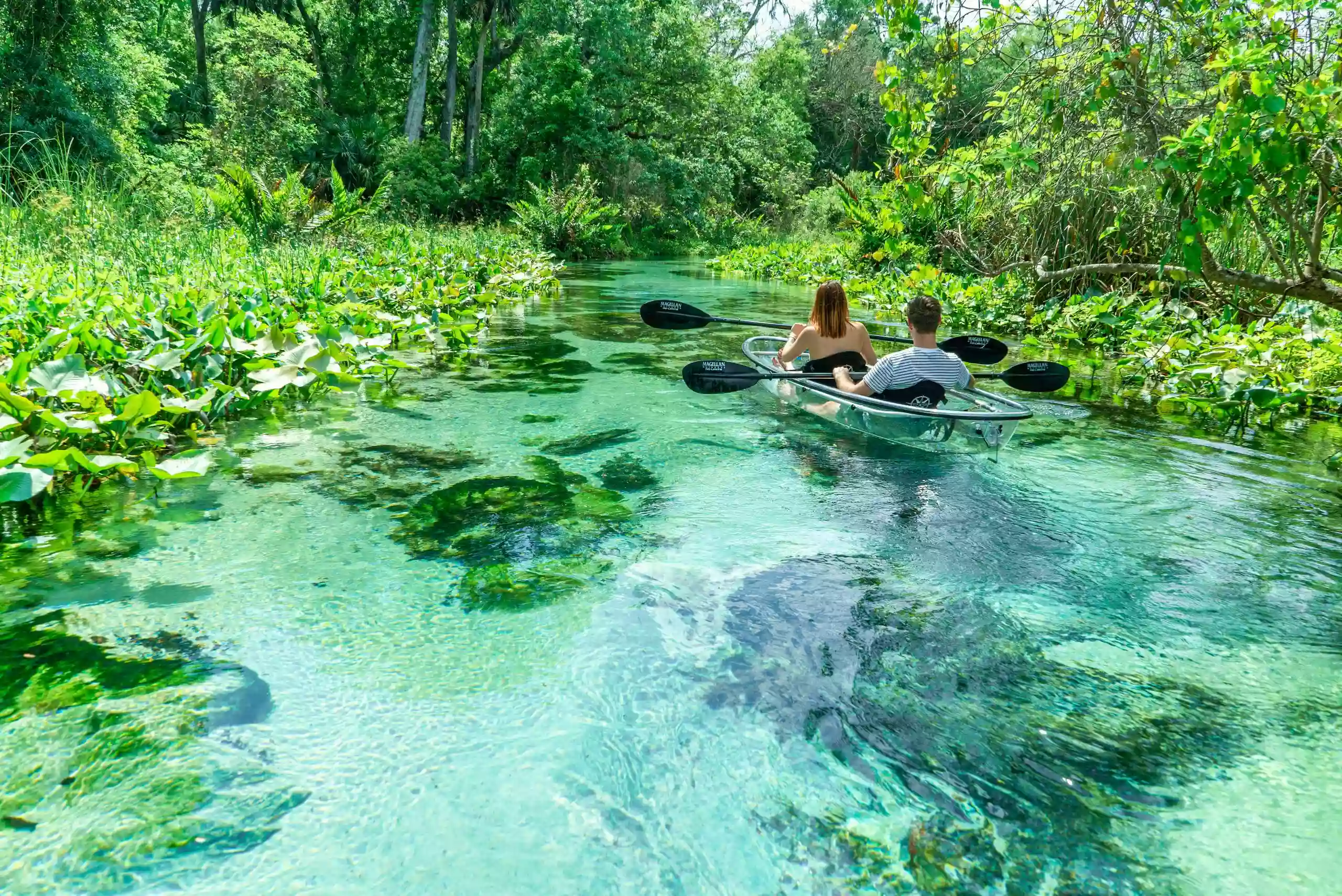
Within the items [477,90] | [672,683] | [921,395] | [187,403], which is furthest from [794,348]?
[477,90]

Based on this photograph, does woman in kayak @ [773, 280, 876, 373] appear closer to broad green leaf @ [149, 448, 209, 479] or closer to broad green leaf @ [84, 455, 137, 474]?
broad green leaf @ [149, 448, 209, 479]

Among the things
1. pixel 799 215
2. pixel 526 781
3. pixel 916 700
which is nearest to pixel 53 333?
pixel 526 781

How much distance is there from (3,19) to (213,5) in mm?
19896

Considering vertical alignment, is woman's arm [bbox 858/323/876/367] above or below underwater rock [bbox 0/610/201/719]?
above

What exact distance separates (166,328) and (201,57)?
31.7m

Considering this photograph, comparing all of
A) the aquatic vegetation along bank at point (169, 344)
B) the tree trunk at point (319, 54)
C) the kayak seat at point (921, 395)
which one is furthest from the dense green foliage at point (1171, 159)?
the tree trunk at point (319, 54)

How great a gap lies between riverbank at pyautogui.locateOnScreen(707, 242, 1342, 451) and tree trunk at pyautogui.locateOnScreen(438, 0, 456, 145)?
2057cm

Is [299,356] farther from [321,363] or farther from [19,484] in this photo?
[19,484]

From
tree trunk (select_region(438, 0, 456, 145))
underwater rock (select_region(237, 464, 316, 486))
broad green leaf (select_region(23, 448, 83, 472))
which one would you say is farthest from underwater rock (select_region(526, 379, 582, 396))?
tree trunk (select_region(438, 0, 456, 145))

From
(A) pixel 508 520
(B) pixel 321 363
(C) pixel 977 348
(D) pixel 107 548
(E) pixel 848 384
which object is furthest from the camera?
(C) pixel 977 348

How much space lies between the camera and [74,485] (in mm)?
4289

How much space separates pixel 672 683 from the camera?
2947mm

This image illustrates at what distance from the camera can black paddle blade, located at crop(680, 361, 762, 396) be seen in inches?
241

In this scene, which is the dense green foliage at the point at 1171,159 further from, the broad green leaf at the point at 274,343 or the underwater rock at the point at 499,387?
the broad green leaf at the point at 274,343
